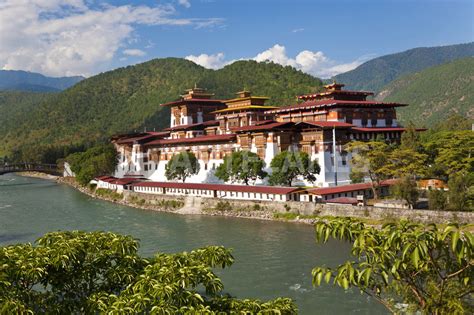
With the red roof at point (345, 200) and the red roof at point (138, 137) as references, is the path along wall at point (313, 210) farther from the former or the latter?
the red roof at point (138, 137)

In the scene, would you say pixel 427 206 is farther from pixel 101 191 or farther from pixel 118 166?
pixel 118 166

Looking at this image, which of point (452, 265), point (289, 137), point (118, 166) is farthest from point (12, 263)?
point (118, 166)

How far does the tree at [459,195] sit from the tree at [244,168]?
21886mm

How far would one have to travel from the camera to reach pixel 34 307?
36.9 ft

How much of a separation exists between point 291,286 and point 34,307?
1662cm

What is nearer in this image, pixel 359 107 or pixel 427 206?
pixel 427 206

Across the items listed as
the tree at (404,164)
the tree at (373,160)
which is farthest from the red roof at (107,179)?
the tree at (404,164)

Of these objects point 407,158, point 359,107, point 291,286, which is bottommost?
point 291,286

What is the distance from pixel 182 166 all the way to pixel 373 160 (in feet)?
94.8

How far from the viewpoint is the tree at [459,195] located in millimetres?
38625

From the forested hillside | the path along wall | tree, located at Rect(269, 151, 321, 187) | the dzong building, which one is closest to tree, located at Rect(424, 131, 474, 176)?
the dzong building

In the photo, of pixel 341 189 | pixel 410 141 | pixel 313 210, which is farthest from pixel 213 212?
pixel 410 141

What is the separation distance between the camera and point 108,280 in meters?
12.3

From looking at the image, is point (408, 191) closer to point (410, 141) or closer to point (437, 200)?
point (437, 200)
